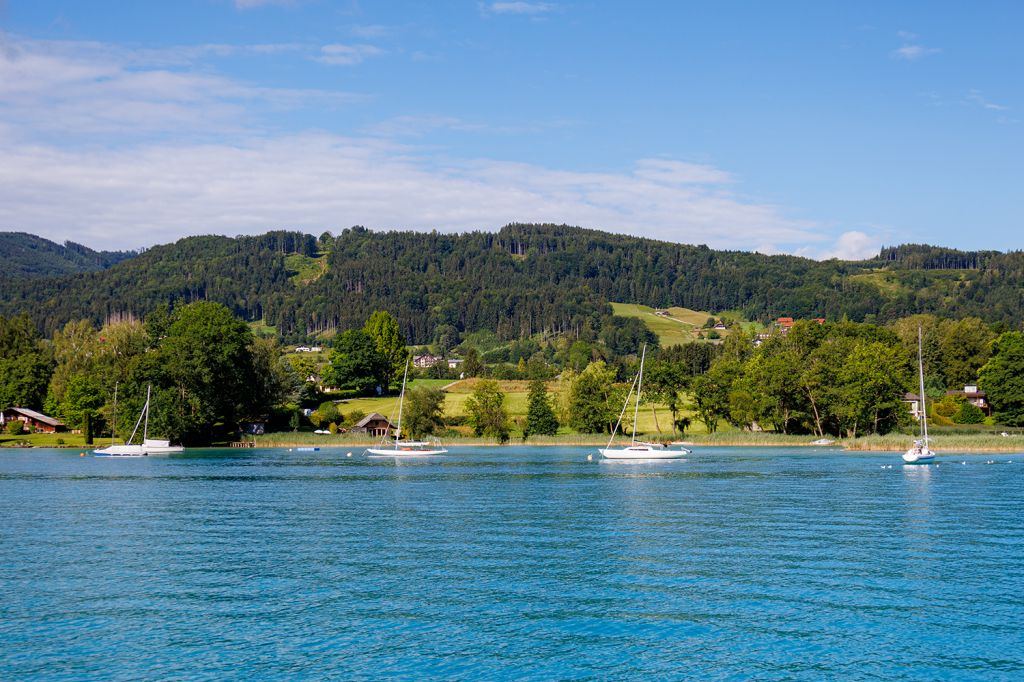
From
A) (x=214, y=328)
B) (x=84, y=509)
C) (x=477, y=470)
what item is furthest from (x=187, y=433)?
(x=84, y=509)

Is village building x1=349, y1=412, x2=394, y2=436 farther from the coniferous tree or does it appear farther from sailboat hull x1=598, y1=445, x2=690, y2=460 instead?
sailboat hull x1=598, y1=445, x2=690, y2=460

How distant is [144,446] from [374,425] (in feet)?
160

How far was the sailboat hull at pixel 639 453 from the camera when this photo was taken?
116938 millimetres

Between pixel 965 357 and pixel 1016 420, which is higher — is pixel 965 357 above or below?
above

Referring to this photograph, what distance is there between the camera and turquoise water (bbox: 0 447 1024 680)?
1093 inches

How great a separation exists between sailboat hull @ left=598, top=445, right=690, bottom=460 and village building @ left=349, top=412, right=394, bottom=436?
211 ft

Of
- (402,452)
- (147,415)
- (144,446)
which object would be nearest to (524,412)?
(402,452)

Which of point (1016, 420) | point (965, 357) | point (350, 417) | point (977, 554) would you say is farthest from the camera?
point (965, 357)

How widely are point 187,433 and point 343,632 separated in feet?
437

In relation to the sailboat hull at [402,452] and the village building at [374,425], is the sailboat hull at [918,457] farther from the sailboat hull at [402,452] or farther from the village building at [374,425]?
the village building at [374,425]

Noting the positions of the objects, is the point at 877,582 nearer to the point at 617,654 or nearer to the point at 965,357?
the point at 617,654

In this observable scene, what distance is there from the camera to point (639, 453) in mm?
117750

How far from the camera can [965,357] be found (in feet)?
649

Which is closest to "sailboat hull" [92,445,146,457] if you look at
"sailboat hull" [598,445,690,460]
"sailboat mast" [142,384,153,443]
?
"sailboat mast" [142,384,153,443]
